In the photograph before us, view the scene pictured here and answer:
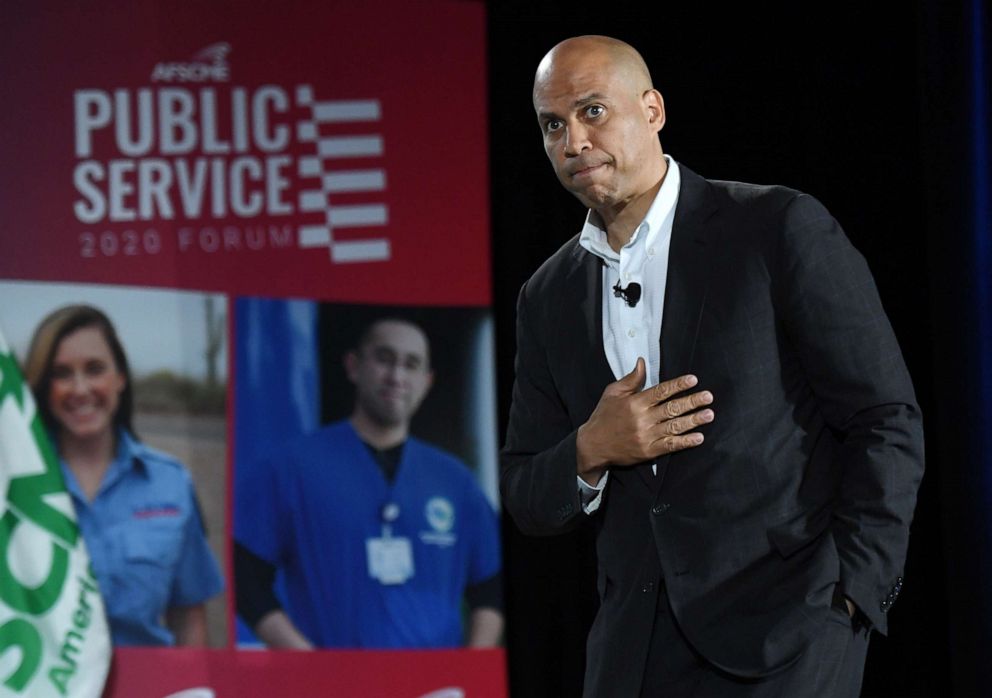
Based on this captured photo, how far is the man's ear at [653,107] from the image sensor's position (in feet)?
6.37

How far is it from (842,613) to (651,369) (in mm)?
409

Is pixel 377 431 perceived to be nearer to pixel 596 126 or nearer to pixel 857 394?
pixel 596 126

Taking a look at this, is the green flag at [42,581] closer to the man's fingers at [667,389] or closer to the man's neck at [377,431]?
the man's neck at [377,431]

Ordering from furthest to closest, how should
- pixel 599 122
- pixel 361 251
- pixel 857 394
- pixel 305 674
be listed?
pixel 361 251
pixel 305 674
pixel 599 122
pixel 857 394

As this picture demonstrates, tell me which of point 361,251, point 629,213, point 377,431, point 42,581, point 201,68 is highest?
point 201,68

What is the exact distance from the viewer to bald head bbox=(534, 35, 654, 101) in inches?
74.7

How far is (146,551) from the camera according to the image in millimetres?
4082

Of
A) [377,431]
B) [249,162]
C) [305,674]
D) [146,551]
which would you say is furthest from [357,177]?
[305,674]

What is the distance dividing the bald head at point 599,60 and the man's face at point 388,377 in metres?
2.24

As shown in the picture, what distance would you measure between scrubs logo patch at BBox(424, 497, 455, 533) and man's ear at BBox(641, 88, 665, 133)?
228 centimetres

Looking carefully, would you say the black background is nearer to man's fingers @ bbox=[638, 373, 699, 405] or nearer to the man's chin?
the man's chin

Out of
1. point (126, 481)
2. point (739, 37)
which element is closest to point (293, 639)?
point (126, 481)

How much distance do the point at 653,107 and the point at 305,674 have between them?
2.58 meters

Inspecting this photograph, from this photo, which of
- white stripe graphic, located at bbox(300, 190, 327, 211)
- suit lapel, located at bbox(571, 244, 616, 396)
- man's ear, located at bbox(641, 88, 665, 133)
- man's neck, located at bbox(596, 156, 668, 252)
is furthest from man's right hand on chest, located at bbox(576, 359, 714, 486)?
white stripe graphic, located at bbox(300, 190, 327, 211)
